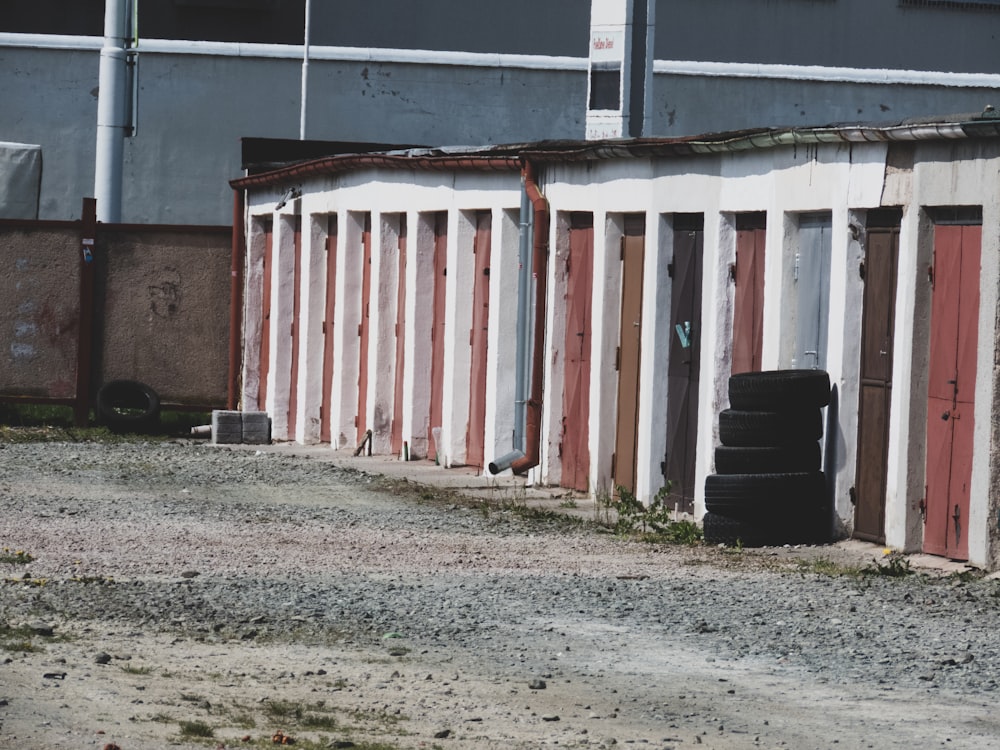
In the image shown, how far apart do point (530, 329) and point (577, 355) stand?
26.3 inches

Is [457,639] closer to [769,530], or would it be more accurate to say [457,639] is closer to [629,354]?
[769,530]

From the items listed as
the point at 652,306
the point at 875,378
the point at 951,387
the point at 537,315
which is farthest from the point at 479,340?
the point at 951,387

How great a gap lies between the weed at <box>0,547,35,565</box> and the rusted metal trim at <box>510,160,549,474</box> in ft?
20.3

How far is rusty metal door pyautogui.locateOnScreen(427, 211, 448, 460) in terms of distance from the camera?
2030 centimetres

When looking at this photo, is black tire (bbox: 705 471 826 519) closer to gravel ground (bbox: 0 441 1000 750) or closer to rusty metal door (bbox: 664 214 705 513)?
gravel ground (bbox: 0 441 1000 750)

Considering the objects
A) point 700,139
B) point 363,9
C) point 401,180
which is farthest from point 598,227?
point 363,9

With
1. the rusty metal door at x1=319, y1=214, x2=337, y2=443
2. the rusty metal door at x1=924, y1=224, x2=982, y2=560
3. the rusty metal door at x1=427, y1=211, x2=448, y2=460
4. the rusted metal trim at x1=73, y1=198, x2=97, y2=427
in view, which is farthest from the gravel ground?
the rusted metal trim at x1=73, y1=198, x2=97, y2=427

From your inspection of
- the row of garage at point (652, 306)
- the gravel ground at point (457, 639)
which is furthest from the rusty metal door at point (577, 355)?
the gravel ground at point (457, 639)

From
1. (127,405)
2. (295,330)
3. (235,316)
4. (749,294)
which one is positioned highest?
(749,294)

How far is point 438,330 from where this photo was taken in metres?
20.5

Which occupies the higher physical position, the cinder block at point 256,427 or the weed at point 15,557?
the cinder block at point 256,427

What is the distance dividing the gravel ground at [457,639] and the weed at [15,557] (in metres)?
0.07

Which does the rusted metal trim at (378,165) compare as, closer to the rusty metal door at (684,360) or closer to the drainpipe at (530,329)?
the drainpipe at (530,329)

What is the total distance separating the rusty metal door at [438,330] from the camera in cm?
2030
